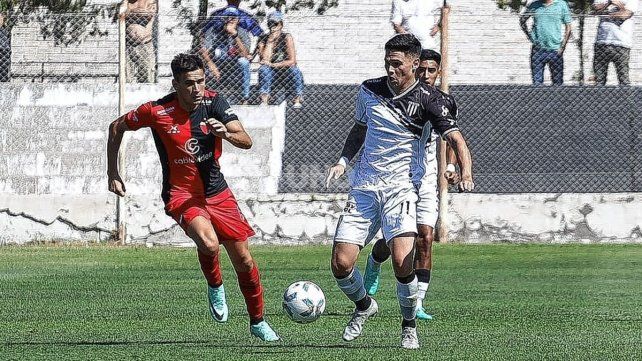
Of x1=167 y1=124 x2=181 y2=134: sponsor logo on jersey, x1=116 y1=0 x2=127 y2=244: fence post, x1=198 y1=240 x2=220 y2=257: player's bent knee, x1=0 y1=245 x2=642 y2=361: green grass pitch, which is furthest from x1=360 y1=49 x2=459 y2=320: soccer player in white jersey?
x1=116 y1=0 x2=127 y2=244: fence post

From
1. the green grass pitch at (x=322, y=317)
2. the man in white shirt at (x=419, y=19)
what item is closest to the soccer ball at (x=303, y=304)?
the green grass pitch at (x=322, y=317)

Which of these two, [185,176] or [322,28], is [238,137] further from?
[322,28]

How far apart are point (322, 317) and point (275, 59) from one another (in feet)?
26.2

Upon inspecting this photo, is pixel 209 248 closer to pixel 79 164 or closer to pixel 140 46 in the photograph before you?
pixel 79 164

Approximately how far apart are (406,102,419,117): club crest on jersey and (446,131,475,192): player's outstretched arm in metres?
0.33

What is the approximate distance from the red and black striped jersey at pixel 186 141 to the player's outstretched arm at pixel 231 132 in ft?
0.87

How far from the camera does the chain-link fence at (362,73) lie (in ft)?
60.1

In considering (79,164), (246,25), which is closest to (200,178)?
(246,25)

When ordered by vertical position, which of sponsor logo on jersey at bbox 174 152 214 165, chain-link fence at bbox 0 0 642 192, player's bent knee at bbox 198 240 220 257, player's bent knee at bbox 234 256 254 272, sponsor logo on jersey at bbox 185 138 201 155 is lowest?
chain-link fence at bbox 0 0 642 192

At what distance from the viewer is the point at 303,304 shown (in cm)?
929

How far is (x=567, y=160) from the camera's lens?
18703 millimetres

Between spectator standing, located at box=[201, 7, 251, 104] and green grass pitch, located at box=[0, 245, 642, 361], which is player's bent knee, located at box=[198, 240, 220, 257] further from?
spectator standing, located at box=[201, 7, 251, 104]

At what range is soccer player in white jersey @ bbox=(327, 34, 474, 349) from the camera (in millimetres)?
8961

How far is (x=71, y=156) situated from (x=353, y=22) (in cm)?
435
